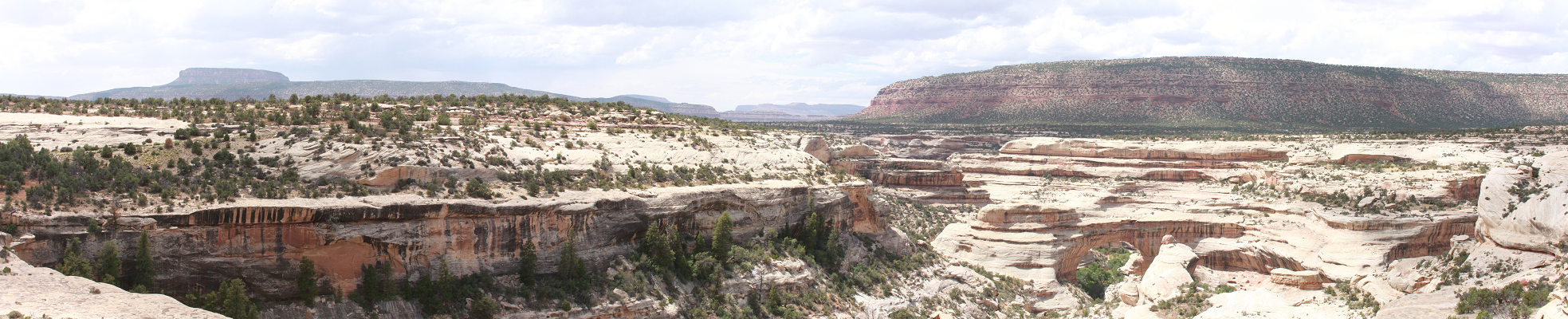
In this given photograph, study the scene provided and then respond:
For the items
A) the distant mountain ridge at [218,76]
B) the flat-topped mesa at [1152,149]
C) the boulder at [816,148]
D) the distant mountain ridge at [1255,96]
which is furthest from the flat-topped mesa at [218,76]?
the flat-topped mesa at [1152,149]

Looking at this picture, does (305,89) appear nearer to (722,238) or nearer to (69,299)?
(722,238)

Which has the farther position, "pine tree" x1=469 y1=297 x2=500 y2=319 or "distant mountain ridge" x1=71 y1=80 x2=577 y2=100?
"distant mountain ridge" x1=71 y1=80 x2=577 y2=100

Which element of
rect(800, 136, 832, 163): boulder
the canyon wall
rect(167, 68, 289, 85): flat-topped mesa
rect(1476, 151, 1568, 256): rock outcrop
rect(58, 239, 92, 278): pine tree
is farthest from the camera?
rect(167, 68, 289, 85): flat-topped mesa

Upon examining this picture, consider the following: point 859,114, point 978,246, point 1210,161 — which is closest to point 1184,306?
point 978,246

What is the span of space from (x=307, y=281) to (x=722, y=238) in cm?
1517

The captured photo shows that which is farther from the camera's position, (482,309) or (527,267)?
(527,267)

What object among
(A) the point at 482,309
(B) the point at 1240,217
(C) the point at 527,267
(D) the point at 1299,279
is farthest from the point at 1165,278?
(A) the point at 482,309

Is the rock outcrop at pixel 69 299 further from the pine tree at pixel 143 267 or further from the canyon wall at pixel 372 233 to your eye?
the canyon wall at pixel 372 233

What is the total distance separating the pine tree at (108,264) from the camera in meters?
22.6

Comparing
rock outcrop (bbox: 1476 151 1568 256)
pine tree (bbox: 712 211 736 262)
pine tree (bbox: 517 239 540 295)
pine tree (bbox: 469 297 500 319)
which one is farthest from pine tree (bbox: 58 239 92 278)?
rock outcrop (bbox: 1476 151 1568 256)

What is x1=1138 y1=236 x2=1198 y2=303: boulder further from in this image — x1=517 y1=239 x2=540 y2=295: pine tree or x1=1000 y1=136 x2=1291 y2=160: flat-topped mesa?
x1=1000 y1=136 x2=1291 y2=160: flat-topped mesa

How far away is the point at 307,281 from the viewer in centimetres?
2602

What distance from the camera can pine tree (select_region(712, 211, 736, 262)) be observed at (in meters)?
36.7

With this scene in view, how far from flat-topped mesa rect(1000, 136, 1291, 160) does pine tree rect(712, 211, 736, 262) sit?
56.3 metres
